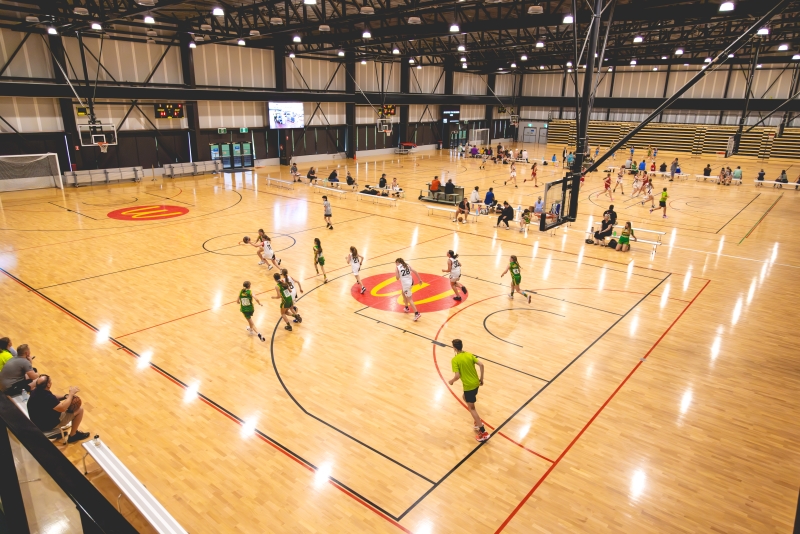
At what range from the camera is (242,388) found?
30.6 feet

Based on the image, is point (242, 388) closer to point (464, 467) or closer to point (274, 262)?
point (464, 467)

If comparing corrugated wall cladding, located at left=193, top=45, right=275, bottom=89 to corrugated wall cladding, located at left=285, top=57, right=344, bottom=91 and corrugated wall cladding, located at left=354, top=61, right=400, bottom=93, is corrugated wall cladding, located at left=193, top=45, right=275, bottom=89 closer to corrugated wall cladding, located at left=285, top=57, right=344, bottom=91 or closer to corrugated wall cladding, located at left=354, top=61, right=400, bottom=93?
corrugated wall cladding, located at left=285, top=57, right=344, bottom=91

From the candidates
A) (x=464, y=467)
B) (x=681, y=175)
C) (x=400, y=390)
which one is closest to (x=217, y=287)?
(x=400, y=390)

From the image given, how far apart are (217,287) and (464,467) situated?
949 centimetres

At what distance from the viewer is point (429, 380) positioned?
31.7 ft

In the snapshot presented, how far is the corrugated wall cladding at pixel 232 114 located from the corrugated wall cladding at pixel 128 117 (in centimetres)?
208

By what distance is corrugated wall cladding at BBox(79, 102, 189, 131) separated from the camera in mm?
28906

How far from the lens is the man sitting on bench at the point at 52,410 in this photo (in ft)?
24.4

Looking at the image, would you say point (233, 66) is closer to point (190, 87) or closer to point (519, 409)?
point (190, 87)

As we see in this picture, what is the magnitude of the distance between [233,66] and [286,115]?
515 cm

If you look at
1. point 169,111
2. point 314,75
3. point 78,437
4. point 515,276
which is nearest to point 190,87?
point 169,111

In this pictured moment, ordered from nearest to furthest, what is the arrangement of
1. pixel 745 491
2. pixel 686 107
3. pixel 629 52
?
pixel 745 491, pixel 629 52, pixel 686 107

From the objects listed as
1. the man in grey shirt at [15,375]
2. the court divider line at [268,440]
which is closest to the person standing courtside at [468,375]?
the court divider line at [268,440]

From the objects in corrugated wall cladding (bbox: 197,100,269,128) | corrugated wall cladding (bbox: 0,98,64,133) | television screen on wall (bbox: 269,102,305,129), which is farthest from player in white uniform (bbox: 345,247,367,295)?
television screen on wall (bbox: 269,102,305,129)
